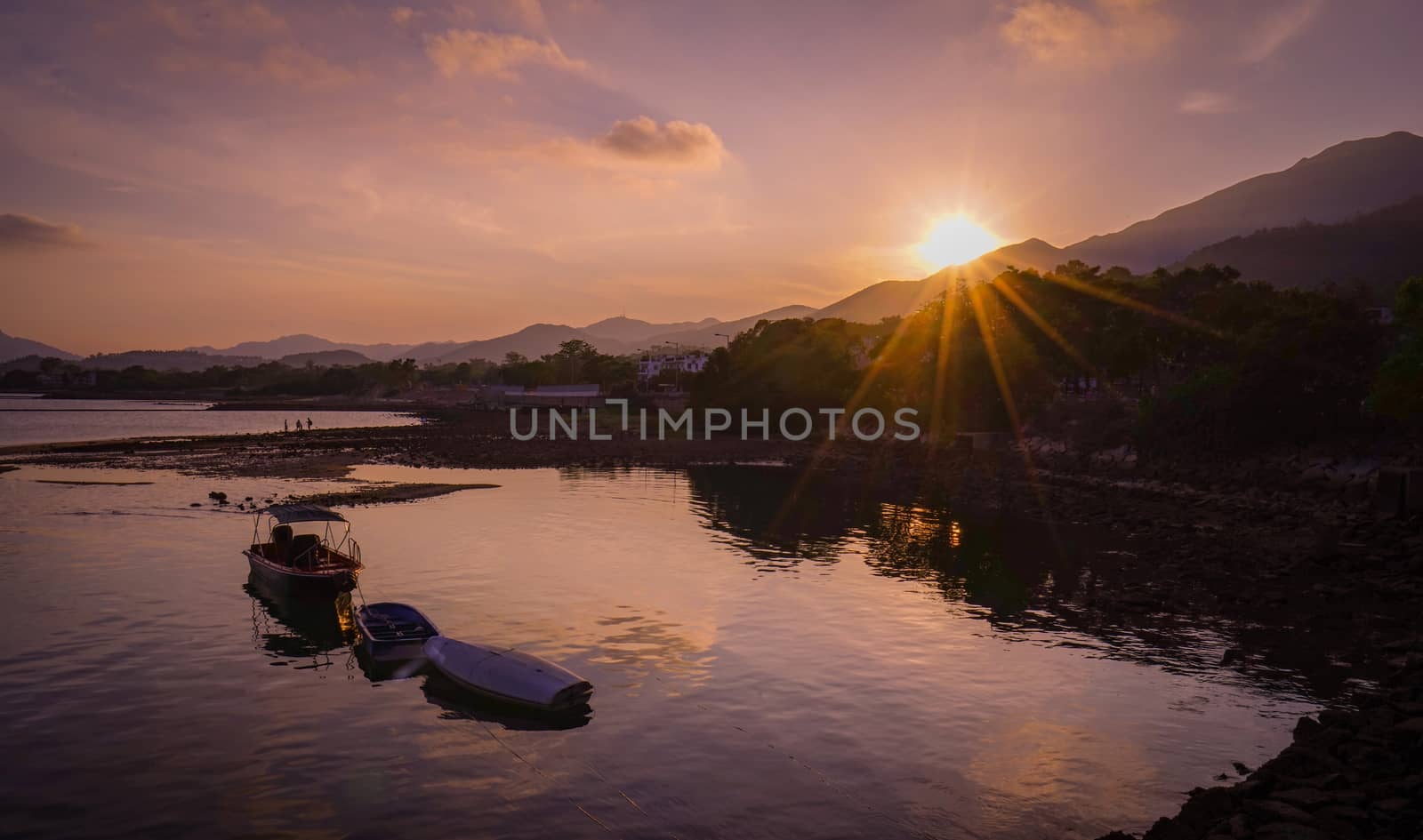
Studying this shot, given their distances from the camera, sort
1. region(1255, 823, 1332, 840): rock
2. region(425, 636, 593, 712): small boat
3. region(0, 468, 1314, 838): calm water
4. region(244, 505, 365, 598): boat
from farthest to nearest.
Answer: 1. region(244, 505, 365, 598): boat
2. region(425, 636, 593, 712): small boat
3. region(0, 468, 1314, 838): calm water
4. region(1255, 823, 1332, 840): rock

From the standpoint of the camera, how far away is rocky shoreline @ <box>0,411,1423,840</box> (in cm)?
1675

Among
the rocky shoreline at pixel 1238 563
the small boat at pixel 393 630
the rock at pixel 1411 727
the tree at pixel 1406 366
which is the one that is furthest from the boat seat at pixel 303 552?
the tree at pixel 1406 366

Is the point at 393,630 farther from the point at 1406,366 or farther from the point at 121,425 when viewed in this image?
the point at 121,425

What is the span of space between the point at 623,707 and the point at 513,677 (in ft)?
10.5

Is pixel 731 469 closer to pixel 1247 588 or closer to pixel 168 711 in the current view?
pixel 1247 588

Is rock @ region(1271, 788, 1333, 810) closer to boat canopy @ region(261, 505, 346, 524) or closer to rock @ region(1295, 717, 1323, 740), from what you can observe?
rock @ region(1295, 717, 1323, 740)

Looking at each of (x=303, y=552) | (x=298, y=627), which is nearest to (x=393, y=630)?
(x=298, y=627)

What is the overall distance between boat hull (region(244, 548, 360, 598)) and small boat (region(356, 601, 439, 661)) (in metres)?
3.86

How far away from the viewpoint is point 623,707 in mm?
23609

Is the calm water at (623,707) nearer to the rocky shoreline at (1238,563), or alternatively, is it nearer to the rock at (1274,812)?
the rocky shoreline at (1238,563)

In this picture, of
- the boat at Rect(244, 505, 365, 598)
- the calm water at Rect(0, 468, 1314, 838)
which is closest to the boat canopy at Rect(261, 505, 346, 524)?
the boat at Rect(244, 505, 365, 598)

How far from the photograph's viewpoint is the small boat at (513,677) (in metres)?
22.5

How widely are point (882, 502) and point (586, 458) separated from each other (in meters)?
43.2

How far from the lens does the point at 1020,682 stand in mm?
26062
